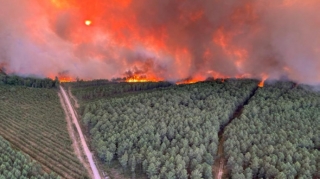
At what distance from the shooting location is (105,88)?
9819 cm

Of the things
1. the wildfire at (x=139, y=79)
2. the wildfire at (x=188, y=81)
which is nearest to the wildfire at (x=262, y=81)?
the wildfire at (x=188, y=81)

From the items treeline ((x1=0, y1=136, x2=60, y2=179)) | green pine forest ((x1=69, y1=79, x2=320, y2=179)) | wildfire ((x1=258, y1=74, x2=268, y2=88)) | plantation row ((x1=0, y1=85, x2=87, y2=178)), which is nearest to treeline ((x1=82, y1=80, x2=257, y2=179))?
green pine forest ((x1=69, y1=79, x2=320, y2=179))

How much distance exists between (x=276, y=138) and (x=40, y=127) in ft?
152

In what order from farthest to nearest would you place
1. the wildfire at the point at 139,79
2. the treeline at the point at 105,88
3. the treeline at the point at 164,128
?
the wildfire at the point at 139,79 < the treeline at the point at 105,88 < the treeline at the point at 164,128

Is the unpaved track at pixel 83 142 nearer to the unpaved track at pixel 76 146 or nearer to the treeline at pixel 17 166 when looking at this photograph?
the unpaved track at pixel 76 146

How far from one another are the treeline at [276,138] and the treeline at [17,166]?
104ft

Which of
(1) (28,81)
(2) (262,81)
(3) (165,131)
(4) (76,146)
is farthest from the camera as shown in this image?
(2) (262,81)

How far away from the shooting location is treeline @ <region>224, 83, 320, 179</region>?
6512 centimetres

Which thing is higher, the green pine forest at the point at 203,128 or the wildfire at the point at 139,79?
the wildfire at the point at 139,79

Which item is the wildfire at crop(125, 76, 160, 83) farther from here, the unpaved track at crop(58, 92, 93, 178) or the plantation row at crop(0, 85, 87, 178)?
the unpaved track at crop(58, 92, 93, 178)

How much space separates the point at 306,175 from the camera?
63.7 meters

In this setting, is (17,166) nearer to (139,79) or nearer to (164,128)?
(164,128)

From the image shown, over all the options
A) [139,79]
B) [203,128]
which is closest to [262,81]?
[139,79]

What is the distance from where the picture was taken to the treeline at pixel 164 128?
2549 inches
